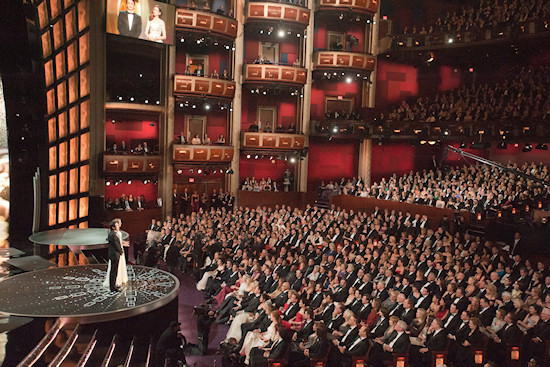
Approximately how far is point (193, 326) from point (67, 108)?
7.14 m

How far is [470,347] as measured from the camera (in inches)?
285

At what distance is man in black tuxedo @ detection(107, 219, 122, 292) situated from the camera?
25.8 feet

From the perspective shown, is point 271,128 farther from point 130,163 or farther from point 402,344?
point 402,344

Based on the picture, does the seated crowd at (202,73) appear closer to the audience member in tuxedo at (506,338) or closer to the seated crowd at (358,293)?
the seated crowd at (358,293)

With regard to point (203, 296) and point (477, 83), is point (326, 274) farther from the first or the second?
point (477, 83)

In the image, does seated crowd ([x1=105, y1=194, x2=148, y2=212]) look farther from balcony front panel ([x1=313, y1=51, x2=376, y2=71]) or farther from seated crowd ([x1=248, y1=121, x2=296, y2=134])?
balcony front panel ([x1=313, y1=51, x2=376, y2=71])

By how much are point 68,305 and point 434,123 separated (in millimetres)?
16927

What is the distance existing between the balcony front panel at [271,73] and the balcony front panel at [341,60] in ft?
4.63

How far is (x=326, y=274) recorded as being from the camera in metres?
10.5

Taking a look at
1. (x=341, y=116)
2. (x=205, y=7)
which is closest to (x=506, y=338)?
(x=341, y=116)

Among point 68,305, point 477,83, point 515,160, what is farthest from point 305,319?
point 477,83

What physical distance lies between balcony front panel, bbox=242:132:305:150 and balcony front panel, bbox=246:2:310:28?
464cm

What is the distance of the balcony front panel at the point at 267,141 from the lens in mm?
20766

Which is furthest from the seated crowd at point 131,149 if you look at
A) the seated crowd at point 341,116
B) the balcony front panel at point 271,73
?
the seated crowd at point 341,116
